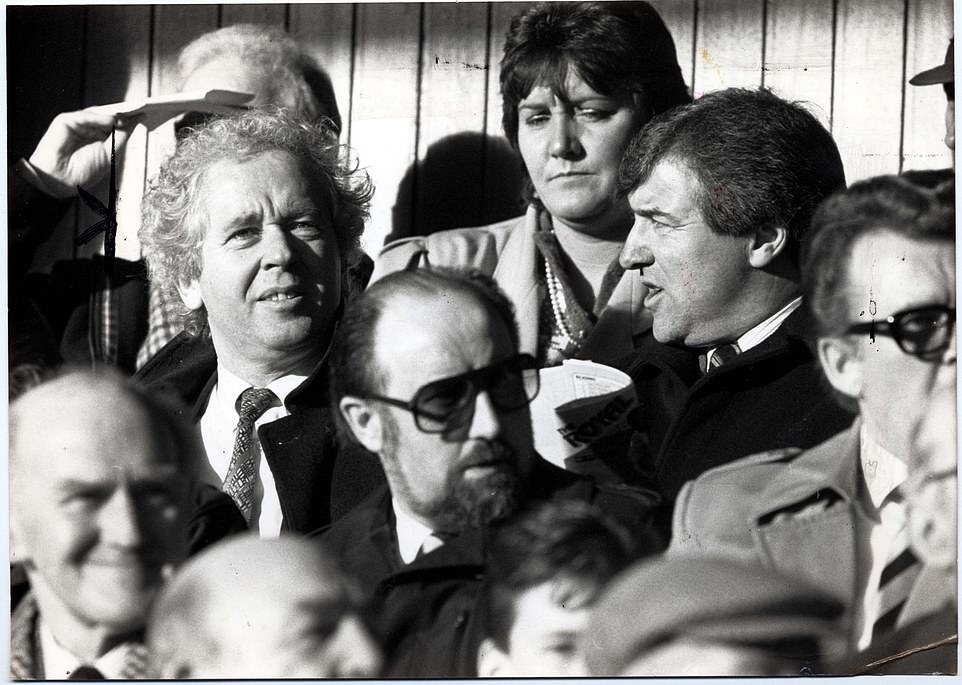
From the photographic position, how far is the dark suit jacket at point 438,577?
3.13m

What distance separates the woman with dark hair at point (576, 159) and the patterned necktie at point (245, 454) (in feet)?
1.43

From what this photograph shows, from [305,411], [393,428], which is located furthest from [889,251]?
[305,411]

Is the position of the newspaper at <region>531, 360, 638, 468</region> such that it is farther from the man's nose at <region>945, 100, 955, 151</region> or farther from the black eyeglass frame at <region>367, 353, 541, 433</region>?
the man's nose at <region>945, 100, 955, 151</region>

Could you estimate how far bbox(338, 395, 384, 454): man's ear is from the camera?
10.4 ft

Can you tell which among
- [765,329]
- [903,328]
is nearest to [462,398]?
[765,329]

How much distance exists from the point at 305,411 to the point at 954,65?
187 cm

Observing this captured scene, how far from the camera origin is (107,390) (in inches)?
129

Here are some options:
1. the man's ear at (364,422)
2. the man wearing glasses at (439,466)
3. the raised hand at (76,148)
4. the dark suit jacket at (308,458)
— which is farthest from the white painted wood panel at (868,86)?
the raised hand at (76,148)

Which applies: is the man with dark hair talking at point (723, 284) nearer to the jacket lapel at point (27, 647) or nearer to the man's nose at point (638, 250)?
the man's nose at point (638, 250)

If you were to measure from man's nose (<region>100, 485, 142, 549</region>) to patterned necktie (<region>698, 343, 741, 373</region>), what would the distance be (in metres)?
1.46

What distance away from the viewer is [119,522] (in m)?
3.17

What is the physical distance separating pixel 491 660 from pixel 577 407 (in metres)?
0.65

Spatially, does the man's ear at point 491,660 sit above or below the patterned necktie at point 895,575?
below

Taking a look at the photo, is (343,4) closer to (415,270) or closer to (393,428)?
(415,270)
